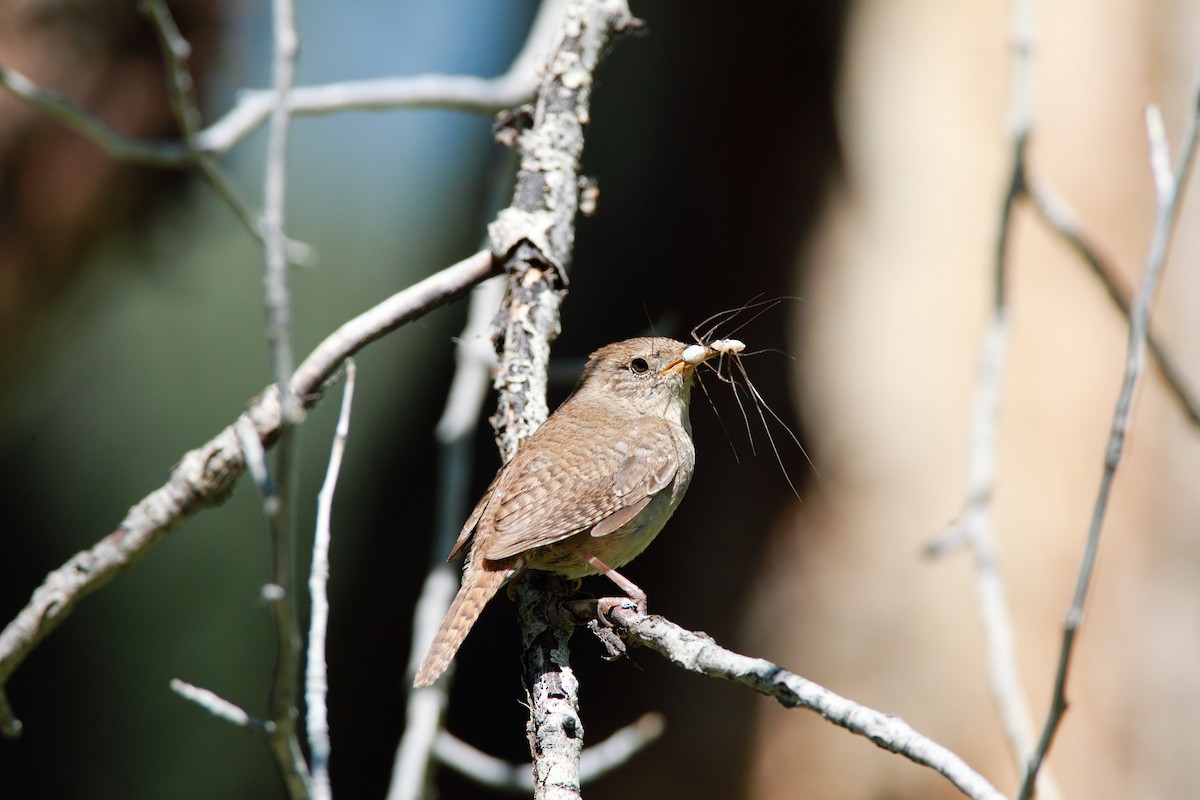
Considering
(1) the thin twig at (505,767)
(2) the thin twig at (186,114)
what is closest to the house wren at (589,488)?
(1) the thin twig at (505,767)

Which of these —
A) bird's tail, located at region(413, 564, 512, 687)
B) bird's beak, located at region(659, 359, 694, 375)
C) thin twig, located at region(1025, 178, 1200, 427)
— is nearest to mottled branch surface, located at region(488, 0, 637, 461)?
bird's tail, located at region(413, 564, 512, 687)

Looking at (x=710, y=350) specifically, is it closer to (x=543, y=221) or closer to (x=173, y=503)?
(x=543, y=221)

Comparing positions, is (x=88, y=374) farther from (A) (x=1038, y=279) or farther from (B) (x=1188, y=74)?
(B) (x=1188, y=74)

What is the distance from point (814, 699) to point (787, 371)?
3744 mm

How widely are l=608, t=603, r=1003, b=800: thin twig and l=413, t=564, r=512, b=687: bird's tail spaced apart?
0.54 meters

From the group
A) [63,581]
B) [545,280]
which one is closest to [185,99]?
[545,280]

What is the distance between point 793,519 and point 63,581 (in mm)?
3785

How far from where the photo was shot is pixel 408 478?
5.61 m

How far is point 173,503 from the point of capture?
2.09 metres

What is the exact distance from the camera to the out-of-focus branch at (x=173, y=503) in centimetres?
195

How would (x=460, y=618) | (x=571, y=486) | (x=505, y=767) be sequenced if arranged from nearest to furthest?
1. (x=460, y=618)
2. (x=571, y=486)
3. (x=505, y=767)

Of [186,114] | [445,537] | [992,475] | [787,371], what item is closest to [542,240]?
[186,114]

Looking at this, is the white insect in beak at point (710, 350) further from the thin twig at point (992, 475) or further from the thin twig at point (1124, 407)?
the thin twig at point (1124, 407)

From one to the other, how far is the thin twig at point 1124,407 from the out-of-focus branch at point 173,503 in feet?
4.78
